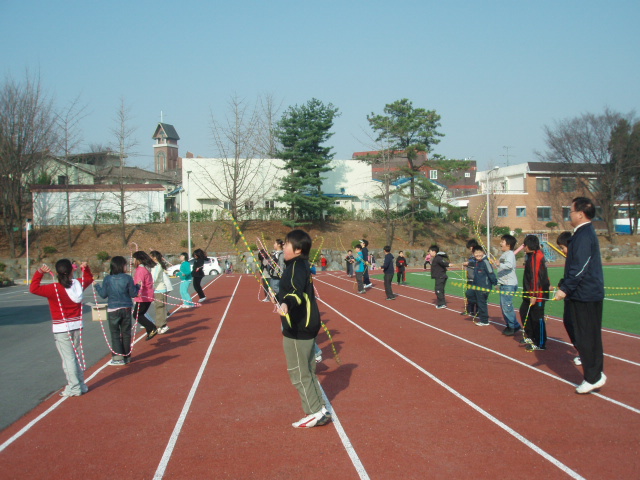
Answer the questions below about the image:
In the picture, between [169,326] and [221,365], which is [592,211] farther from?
[169,326]

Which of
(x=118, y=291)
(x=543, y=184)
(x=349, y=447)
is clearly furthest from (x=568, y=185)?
(x=349, y=447)

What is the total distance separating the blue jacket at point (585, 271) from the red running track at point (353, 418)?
4.20 ft

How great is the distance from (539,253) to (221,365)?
5.80m

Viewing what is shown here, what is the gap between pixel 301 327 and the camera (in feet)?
17.7

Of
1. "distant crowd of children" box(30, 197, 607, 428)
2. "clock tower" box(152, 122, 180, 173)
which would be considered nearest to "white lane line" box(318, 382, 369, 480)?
"distant crowd of children" box(30, 197, 607, 428)

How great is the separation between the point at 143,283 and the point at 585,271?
795 cm

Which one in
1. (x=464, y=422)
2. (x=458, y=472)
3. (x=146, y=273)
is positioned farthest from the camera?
(x=146, y=273)

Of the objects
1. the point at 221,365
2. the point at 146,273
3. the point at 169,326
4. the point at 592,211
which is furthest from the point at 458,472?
the point at 169,326

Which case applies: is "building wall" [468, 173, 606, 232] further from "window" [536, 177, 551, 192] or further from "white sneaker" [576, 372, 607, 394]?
"white sneaker" [576, 372, 607, 394]

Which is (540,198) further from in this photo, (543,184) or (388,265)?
(388,265)

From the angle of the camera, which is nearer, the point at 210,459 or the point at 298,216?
the point at 210,459

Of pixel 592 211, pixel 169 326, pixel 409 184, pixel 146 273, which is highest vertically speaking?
pixel 409 184

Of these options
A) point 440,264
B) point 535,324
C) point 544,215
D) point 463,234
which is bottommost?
point 535,324

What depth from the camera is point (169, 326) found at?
12945 millimetres
